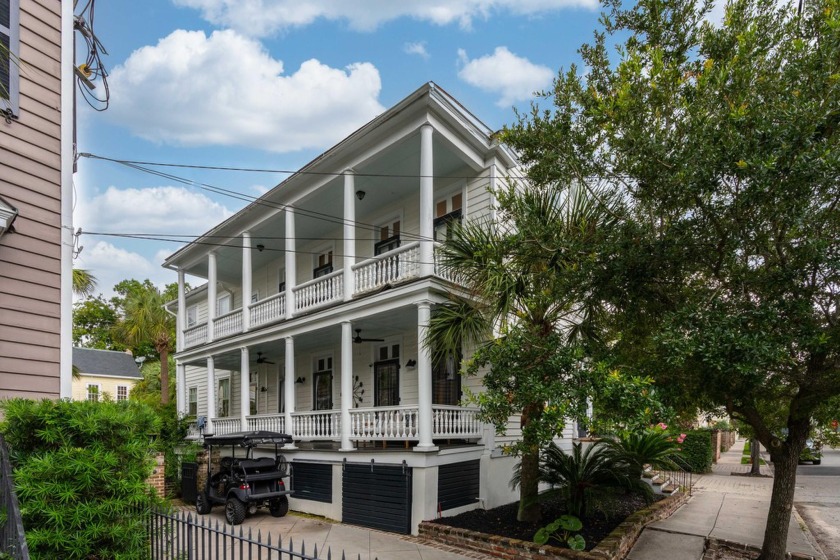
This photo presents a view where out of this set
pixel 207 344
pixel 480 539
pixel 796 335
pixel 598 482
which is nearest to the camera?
pixel 796 335

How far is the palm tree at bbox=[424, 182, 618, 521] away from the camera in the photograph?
6.99m

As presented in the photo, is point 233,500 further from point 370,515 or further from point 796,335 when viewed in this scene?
point 796,335

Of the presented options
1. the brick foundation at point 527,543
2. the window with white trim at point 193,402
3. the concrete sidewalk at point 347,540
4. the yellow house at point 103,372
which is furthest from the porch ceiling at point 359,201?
the yellow house at point 103,372

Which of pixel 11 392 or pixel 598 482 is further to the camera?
pixel 598 482

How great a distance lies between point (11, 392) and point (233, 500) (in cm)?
520

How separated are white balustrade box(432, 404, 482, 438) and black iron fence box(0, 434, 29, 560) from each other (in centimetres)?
679

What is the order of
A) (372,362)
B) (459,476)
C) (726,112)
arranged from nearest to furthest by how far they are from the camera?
(726,112), (459,476), (372,362)

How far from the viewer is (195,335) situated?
18.6 m

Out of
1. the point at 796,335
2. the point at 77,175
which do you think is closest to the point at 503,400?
the point at 796,335

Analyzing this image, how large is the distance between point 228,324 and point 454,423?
891cm

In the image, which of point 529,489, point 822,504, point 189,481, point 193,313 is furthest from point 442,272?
point 193,313

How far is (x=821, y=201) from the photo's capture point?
5.62m

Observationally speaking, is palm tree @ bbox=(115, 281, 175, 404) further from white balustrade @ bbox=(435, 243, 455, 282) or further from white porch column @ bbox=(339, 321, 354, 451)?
white balustrade @ bbox=(435, 243, 455, 282)

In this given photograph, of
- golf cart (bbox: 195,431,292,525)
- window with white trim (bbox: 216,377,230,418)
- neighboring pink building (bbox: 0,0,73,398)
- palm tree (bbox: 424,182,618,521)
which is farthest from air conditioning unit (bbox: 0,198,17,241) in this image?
window with white trim (bbox: 216,377,230,418)
